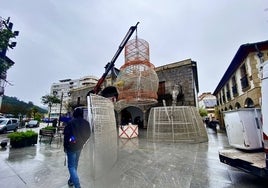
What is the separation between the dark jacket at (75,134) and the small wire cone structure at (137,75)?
648 centimetres

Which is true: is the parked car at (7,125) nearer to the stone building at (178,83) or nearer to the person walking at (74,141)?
the stone building at (178,83)

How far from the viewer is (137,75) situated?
938cm

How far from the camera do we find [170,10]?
8.06 metres

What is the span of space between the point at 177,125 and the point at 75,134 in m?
7.00

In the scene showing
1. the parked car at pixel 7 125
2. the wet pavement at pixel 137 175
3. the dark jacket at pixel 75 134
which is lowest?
the wet pavement at pixel 137 175

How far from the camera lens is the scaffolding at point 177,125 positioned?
27.5 ft

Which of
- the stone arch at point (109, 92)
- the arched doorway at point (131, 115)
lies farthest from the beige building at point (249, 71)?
the stone arch at point (109, 92)

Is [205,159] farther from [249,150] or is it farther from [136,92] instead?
[136,92]

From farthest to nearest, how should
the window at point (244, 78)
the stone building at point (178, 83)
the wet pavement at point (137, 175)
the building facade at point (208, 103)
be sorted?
the building facade at point (208, 103) → the stone building at point (178, 83) → the window at point (244, 78) → the wet pavement at point (137, 175)

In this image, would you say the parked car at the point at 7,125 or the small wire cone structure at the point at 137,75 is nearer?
the small wire cone structure at the point at 137,75

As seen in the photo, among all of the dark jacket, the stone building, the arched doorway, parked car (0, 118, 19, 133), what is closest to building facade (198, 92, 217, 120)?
the arched doorway

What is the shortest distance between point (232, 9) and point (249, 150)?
6.70 metres

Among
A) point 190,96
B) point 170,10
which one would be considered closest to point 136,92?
point 170,10

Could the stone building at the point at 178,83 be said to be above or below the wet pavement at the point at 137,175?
above
